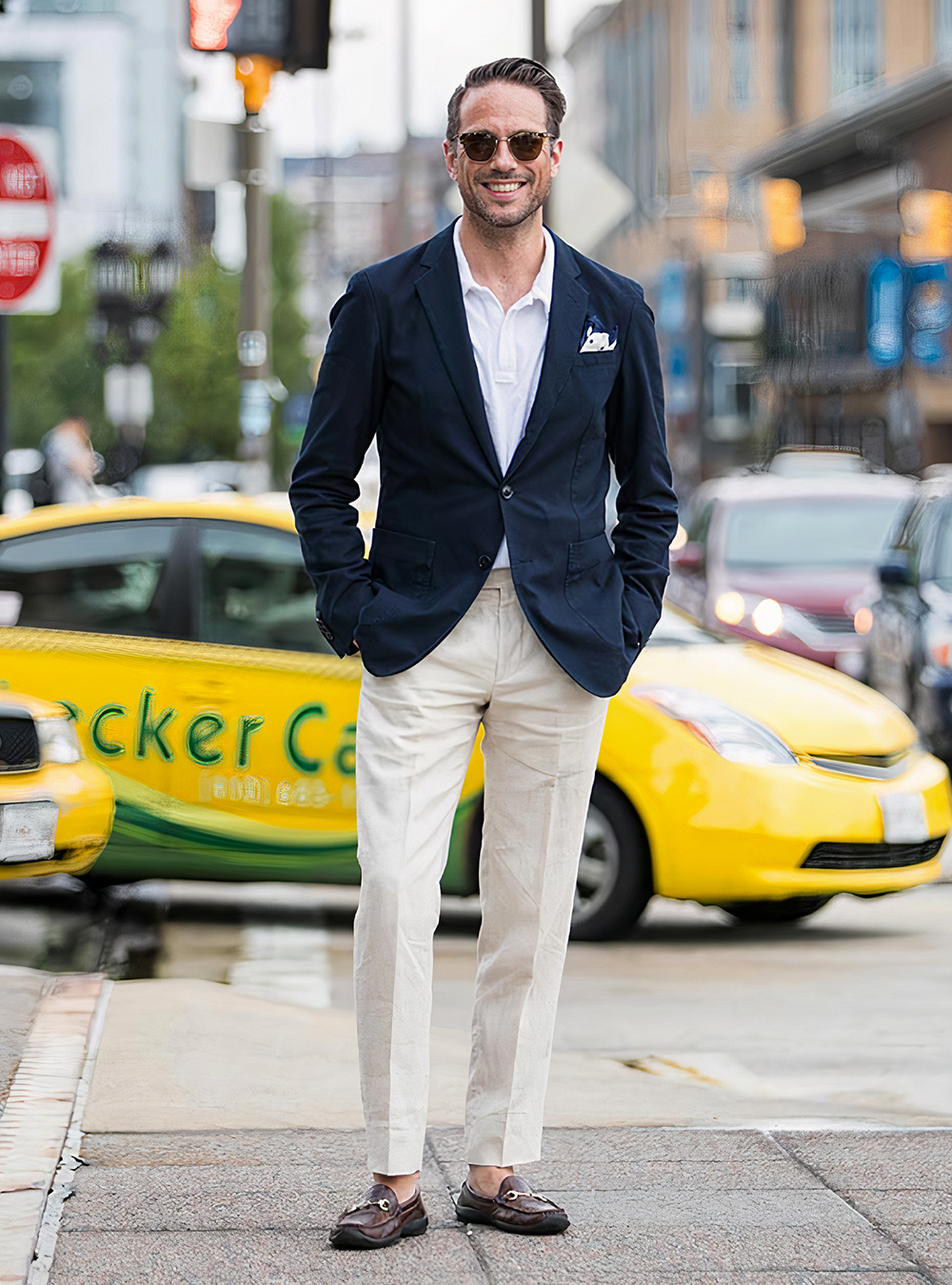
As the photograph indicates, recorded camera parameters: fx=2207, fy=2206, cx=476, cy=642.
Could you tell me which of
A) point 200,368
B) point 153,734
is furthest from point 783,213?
point 200,368

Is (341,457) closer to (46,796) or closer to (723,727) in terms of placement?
(46,796)

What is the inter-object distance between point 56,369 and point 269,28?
194ft

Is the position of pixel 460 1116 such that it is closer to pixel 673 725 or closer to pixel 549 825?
pixel 549 825

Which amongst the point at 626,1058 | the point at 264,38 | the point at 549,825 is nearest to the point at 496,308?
the point at 549,825

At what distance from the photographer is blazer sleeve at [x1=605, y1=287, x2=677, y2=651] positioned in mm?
3891

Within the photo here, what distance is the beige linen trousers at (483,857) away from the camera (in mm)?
3723

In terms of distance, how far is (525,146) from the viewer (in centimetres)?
377

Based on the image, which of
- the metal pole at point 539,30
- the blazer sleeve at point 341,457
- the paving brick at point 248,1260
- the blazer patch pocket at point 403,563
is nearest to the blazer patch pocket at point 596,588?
the blazer patch pocket at point 403,563

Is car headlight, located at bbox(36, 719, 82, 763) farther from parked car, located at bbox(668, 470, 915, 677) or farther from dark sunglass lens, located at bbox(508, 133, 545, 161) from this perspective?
parked car, located at bbox(668, 470, 915, 677)

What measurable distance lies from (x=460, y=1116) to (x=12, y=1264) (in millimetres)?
1482

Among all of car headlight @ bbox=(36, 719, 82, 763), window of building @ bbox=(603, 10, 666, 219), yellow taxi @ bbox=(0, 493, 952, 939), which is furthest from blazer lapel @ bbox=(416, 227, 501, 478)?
window of building @ bbox=(603, 10, 666, 219)

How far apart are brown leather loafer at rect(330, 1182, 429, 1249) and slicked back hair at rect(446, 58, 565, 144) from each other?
5.97 feet

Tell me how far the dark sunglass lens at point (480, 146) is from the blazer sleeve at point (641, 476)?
0.37 m

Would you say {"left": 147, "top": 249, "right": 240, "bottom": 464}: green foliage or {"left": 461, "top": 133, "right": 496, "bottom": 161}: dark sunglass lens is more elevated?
{"left": 147, "top": 249, "right": 240, "bottom": 464}: green foliage
